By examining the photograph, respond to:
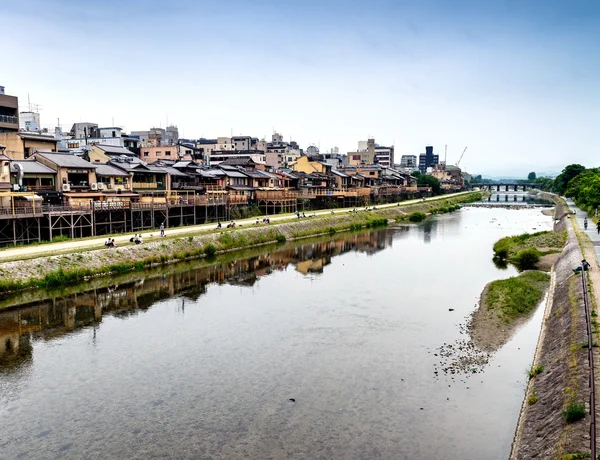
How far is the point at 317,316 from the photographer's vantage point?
26.9 meters

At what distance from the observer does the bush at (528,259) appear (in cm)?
3989

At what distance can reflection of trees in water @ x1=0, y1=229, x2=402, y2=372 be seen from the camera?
23297mm

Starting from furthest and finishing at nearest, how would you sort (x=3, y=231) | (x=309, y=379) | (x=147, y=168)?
(x=147, y=168) < (x=3, y=231) < (x=309, y=379)

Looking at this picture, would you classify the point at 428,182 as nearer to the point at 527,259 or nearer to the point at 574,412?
the point at 527,259

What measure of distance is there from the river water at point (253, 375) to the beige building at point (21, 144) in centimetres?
2512

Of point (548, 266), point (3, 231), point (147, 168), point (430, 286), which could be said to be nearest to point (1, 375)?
point (3, 231)

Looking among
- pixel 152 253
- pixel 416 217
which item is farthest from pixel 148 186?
pixel 416 217

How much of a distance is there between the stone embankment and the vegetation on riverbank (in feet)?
56.8

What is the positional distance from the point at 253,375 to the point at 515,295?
57.3ft

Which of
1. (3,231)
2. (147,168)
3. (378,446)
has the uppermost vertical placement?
(147,168)

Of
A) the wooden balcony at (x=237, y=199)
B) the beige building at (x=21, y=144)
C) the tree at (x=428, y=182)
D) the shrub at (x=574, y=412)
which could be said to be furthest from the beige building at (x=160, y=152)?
the tree at (x=428, y=182)

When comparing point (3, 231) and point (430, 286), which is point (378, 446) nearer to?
point (430, 286)

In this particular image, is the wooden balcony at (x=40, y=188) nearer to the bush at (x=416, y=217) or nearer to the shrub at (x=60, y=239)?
the shrub at (x=60, y=239)

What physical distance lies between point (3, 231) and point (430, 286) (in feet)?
107
